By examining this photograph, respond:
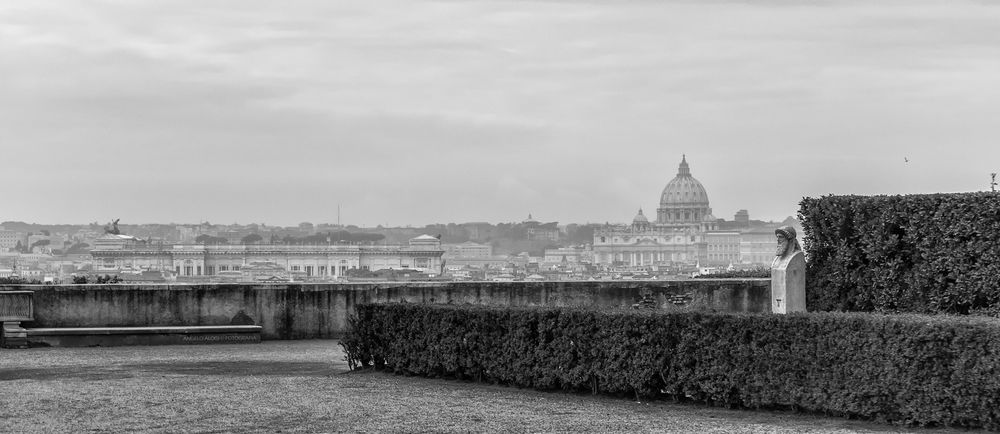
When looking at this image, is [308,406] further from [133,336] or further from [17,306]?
[17,306]

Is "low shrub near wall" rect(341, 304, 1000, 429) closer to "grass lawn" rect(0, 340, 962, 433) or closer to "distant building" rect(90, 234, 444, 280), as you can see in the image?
"grass lawn" rect(0, 340, 962, 433)

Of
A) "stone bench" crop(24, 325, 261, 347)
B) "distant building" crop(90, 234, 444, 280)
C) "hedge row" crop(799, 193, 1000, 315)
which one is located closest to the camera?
"hedge row" crop(799, 193, 1000, 315)

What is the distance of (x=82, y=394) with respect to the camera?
11234 millimetres

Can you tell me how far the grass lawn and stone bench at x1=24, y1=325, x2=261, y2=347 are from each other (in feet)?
10.1

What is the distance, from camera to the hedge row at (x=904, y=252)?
12148 mm

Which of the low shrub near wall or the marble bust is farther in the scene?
the marble bust

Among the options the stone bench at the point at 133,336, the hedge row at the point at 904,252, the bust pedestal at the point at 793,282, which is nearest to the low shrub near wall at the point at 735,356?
the hedge row at the point at 904,252

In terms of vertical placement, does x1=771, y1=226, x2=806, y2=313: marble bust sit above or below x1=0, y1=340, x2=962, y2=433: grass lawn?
above

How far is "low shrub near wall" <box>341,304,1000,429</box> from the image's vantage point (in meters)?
9.30

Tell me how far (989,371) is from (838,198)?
4792mm

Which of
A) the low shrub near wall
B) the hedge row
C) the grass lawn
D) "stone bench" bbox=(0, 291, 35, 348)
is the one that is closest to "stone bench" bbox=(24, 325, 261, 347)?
"stone bench" bbox=(0, 291, 35, 348)

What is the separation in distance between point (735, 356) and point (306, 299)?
32.1 ft

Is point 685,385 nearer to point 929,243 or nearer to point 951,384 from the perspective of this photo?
point 951,384

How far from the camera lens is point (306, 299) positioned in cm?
1912
